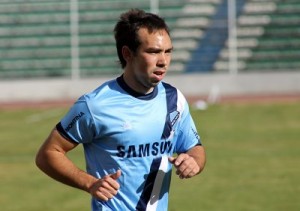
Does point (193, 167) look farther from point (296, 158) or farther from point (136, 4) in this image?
point (136, 4)

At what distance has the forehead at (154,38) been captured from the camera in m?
4.86

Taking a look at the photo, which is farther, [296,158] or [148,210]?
[296,158]

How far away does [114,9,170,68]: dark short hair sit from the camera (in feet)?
16.1

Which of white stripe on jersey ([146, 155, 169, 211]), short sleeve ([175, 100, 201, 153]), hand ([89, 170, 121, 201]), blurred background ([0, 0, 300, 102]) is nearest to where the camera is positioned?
hand ([89, 170, 121, 201])

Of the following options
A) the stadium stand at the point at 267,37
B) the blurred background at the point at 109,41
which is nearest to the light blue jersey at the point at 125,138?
the blurred background at the point at 109,41

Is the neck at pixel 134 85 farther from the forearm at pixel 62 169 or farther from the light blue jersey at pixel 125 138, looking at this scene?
the forearm at pixel 62 169

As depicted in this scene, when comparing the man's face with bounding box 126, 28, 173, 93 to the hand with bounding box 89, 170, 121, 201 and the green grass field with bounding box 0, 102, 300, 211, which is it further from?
the green grass field with bounding box 0, 102, 300, 211

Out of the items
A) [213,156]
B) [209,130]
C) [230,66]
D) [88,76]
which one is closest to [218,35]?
[230,66]

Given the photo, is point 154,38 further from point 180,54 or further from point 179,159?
point 180,54

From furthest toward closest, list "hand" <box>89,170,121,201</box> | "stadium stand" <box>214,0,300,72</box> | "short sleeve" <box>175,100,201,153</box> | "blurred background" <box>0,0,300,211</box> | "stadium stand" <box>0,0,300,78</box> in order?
1. "stadium stand" <box>0,0,300,78</box>
2. "stadium stand" <box>214,0,300,72</box>
3. "blurred background" <box>0,0,300,211</box>
4. "short sleeve" <box>175,100,201,153</box>
5. "hand" <box>89,170,121,201</box>

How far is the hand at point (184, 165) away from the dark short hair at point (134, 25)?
65 cm

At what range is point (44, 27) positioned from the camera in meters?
30.9

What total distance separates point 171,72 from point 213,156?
15.6 m

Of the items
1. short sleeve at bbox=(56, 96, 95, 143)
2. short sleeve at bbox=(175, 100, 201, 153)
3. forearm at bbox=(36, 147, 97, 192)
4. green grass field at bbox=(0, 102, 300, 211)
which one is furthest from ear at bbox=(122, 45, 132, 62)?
green grass field at bbox=(0, 102, 300, 211)
